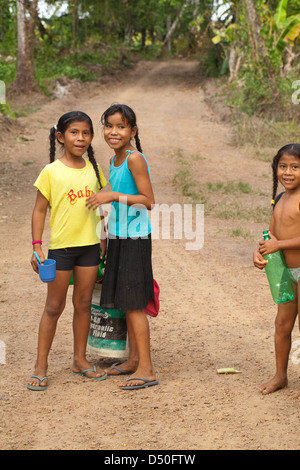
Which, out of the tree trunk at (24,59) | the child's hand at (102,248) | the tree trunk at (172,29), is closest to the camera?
the child's hand at (102,248)

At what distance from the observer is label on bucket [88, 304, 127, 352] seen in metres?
3.68

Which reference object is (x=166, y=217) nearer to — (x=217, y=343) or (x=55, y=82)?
(x=217, y=343)

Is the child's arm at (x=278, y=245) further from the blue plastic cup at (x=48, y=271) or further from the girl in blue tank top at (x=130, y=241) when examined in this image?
the blue plastic cup at (x=48, y=271)

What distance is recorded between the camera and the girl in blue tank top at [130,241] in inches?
134

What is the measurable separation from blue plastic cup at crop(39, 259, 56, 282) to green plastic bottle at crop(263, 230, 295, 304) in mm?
1136

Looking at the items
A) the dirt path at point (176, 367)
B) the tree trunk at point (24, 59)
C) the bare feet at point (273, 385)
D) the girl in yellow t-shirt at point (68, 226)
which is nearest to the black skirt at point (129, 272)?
the girl in yellow t-shirt at point (68, 226)

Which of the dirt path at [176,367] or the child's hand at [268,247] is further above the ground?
the child's hand at [268,247]

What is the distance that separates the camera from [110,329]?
12.1 ft

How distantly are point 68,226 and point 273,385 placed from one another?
4.70ft

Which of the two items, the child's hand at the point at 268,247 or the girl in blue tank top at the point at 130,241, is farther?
the girl in blue tank top at the point at 130,241

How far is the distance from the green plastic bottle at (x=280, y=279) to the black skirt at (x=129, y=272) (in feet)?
2.31

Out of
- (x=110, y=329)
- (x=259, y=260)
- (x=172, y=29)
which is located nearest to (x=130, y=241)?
(x=110, y=329)
